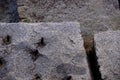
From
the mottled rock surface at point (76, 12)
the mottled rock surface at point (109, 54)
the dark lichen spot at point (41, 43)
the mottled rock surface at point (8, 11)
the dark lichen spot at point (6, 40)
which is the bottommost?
the mottled rock surface at point (8, 11)

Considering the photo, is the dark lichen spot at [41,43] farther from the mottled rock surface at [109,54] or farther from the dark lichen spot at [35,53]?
the mottled rock surface at [109,54]

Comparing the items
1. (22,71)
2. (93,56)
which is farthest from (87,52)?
(22,71)

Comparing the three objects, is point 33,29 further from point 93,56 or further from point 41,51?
point 93,56

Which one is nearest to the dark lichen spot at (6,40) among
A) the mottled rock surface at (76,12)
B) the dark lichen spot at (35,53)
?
the dark lichen spot at (35,53)

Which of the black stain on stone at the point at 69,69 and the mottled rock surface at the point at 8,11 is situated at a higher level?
the black stain on stone at the point at 69,69

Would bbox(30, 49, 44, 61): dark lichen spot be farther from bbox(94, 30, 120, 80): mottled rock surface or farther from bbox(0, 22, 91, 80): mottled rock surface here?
bbox(94, 30, 120, 80): mottled rock surface
